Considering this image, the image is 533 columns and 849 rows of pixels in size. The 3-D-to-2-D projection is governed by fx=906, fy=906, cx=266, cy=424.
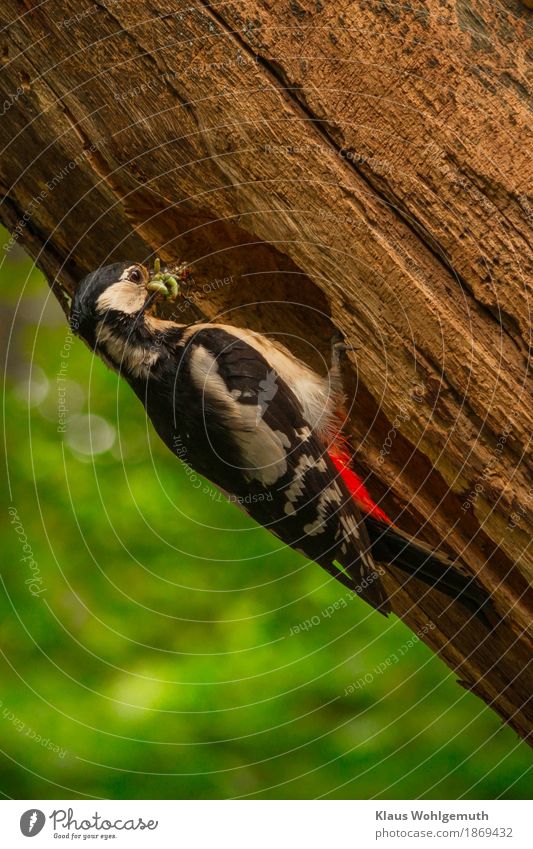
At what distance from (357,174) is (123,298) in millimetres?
726

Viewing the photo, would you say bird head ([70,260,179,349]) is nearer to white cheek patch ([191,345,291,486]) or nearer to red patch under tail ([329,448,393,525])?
white cheek patch ([191,345,291,486])

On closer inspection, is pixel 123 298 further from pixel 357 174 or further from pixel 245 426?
pixel 357 174

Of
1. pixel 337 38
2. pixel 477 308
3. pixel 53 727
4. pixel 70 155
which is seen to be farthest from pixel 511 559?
pixel 53 727

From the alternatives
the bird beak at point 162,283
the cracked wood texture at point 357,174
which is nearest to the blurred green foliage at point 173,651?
the bird beak at point 162,283

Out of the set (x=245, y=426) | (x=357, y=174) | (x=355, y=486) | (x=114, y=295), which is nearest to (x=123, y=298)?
(x=114, y=295)

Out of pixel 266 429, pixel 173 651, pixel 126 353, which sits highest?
pixel 126 353

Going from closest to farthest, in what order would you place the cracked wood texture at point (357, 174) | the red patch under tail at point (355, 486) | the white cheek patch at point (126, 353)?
the cracked wood texture at point (357, 174)
the white cheek patch at point (126, 353)
the red patch under tail at point (355, 486)

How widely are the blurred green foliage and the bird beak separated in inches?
49.2

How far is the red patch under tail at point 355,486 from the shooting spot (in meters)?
2.72

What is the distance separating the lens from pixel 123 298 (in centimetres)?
251

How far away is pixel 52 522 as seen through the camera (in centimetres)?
393

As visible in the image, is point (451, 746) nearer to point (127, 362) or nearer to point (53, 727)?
point (53, 727)

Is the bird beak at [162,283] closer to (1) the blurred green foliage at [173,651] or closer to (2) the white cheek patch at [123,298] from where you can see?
(2) the white cheek patch at [123,298]

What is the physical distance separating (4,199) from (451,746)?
112 inches
